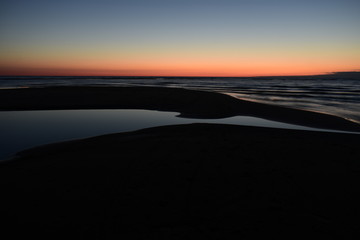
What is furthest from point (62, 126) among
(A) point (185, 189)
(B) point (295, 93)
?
(B) point (295, 93)

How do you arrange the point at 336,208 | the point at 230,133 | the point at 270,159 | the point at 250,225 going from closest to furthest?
the point at 250,225 → the point at 336,208 → the point at 270,159 → the point at 230,133

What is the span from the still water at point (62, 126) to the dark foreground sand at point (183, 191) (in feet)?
5.80

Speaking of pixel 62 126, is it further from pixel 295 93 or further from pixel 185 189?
pixel 295 93

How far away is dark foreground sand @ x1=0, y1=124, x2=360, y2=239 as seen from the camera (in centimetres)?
355

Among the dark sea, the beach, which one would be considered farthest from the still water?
the dark sea

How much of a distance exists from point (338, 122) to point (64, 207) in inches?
576

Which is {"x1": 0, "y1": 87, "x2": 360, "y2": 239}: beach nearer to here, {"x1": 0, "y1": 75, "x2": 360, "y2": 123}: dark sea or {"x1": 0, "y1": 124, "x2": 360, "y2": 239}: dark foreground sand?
{"x1": 0, "y1": 124, "x2": 360, "y2": 239}: dark foreground sand

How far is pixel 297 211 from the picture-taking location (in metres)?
4.05

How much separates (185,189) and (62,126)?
31.6ft

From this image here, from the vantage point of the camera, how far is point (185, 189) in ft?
15.7

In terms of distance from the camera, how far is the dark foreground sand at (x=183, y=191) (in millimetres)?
3551

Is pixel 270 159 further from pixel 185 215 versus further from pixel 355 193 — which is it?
pixel 185 215

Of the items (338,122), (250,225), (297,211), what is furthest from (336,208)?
(338,122)

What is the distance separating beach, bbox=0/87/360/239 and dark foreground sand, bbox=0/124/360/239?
2 cm
